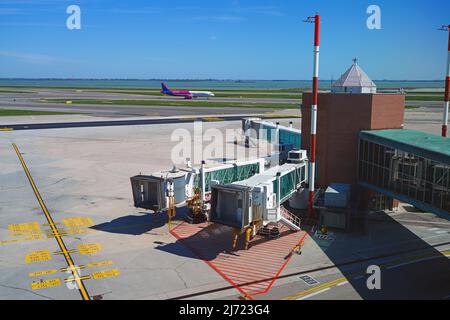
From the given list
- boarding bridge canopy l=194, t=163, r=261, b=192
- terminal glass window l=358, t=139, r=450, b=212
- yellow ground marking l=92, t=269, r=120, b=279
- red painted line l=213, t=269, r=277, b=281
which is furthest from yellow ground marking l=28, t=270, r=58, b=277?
terminal glass window l=358, t=139, r=450, b=212

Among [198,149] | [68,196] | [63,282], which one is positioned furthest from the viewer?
[198,149]

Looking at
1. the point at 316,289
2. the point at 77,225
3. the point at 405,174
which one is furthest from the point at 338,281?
the point at 77,225

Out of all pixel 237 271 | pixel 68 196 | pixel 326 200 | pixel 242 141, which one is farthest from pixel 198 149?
A: pixel 237 271

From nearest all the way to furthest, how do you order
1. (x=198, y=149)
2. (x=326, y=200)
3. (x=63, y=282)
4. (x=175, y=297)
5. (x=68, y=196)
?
(x=175, y=297)
(x=63, y=282)
(x=326, y=200)
(x=68, y=196)
(x=198, y=149)

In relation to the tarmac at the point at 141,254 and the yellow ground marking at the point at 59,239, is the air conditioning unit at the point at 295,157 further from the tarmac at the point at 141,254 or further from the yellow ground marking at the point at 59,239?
the yellow ground marking at the point at 59,239

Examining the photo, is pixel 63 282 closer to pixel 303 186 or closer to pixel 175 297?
pixel 175 297
